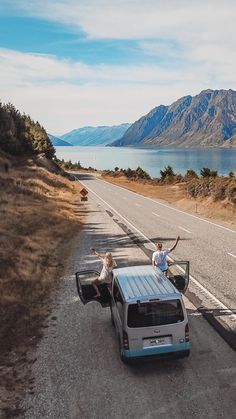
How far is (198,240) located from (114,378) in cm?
1585

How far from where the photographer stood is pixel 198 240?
24.5 m

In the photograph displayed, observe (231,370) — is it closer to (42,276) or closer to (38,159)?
(42,276)

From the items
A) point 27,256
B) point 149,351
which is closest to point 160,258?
point 149,351

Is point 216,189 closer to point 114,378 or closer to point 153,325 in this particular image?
point 153,325

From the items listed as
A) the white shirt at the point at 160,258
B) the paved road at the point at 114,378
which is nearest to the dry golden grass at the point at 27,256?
the paved road at the point at 114,378

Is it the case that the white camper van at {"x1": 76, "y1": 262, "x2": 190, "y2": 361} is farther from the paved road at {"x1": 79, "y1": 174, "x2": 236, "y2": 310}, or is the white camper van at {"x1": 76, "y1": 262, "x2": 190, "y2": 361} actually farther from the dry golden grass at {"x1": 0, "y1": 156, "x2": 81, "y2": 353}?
the paved road at {"x1": 79, "y1": 174, "x2": 236, "y2": 310}

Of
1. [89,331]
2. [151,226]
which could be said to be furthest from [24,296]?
[151,226]

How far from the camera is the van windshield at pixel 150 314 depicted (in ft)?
31.6

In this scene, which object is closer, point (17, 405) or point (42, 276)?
point (17, 405)

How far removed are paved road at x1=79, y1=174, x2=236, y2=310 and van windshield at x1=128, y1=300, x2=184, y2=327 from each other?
4556mm

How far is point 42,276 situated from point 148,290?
7781 mm

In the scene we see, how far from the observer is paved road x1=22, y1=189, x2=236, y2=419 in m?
8.38

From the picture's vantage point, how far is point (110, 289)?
41.4 ft

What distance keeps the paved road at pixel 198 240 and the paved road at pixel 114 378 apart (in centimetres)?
290
